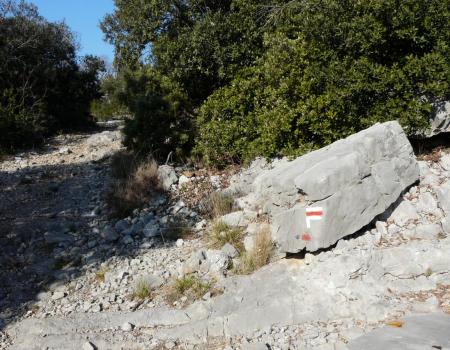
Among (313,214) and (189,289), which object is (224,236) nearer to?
(189,289)

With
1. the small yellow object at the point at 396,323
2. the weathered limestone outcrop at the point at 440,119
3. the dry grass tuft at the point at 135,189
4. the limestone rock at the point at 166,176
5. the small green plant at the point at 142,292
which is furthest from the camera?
the limestone rock at the point at 166,176

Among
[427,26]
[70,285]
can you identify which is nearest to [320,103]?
[427,26]

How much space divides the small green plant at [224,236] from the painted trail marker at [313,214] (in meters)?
1.25

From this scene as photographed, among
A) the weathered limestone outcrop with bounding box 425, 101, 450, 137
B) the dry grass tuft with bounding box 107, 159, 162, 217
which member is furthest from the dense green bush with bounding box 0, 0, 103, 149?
the weathered limestone outcrop with bounding box 425, 101, 450, 137

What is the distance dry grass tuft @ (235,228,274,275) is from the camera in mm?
5672

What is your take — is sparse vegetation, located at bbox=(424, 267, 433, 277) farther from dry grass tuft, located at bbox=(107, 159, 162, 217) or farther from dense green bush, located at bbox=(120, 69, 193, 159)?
dense green bush, located at bbox=(120, 69, 193, 159)

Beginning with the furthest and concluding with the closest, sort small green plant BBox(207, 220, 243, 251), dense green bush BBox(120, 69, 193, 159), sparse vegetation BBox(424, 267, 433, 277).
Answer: dense green bush BBox(120, 69, 193, 159), small green plant BBox(207, 220, 243, 251), sparse vegetation BBox(424, 267, 433, 277)

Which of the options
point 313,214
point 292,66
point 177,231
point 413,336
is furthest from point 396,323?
point 292,66

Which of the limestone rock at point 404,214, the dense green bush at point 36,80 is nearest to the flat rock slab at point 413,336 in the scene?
the limestone rock at point 404,214

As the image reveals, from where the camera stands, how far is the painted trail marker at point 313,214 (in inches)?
203

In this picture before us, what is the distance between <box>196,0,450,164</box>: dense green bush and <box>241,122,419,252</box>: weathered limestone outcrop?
113 cm

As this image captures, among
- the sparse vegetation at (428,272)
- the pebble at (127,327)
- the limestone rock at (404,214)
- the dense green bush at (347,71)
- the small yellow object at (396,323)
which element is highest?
the dense green bush at (347,71)

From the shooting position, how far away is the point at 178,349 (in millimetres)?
4719

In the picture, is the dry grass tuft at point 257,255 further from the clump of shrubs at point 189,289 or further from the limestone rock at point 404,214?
the limestone rock at point 404,214
